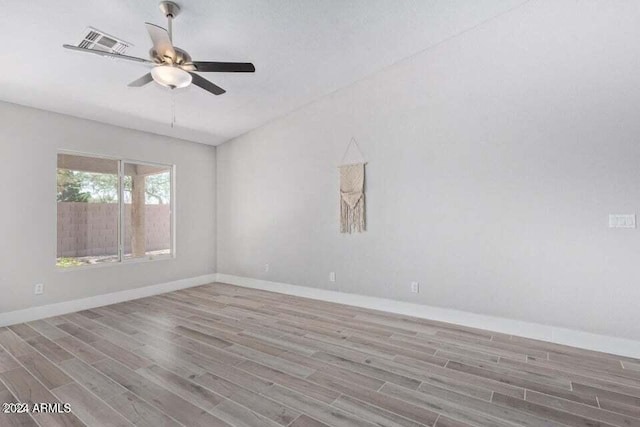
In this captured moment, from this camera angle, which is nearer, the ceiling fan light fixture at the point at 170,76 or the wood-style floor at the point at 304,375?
the wood-style floor at the point at 304,375

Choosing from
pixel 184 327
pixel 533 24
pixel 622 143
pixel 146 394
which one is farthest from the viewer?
pixel 184 327

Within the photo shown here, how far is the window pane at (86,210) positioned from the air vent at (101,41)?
2.08 metres

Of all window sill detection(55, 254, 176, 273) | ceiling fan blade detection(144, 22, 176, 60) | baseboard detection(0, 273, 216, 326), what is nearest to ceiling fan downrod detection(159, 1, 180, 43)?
ceiling fan blade detection(144, 22, 176, 60)

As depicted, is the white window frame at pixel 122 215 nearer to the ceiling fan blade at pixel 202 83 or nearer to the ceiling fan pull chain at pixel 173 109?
the ceiling fan pull chain at pixel 173 109

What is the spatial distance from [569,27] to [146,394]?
4694 mm

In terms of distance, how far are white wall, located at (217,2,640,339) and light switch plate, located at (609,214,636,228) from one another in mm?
55

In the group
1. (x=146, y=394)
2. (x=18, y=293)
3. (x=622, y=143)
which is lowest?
(x=146, y=394)

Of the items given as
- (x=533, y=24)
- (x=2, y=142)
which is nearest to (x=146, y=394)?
(x=2, y=142)

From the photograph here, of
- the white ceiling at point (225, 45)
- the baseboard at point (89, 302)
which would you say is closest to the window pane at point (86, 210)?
the baseboard at point (89, 302)

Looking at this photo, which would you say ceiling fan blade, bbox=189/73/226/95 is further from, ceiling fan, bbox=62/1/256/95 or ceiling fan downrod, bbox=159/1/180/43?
ceiling fan downrod, bbox=159/1/180/43

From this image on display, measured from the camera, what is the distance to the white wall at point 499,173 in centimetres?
290

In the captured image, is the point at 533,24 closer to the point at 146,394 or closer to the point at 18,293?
the point at 146,394

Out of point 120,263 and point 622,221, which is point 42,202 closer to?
point 120,263

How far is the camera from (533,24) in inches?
125
